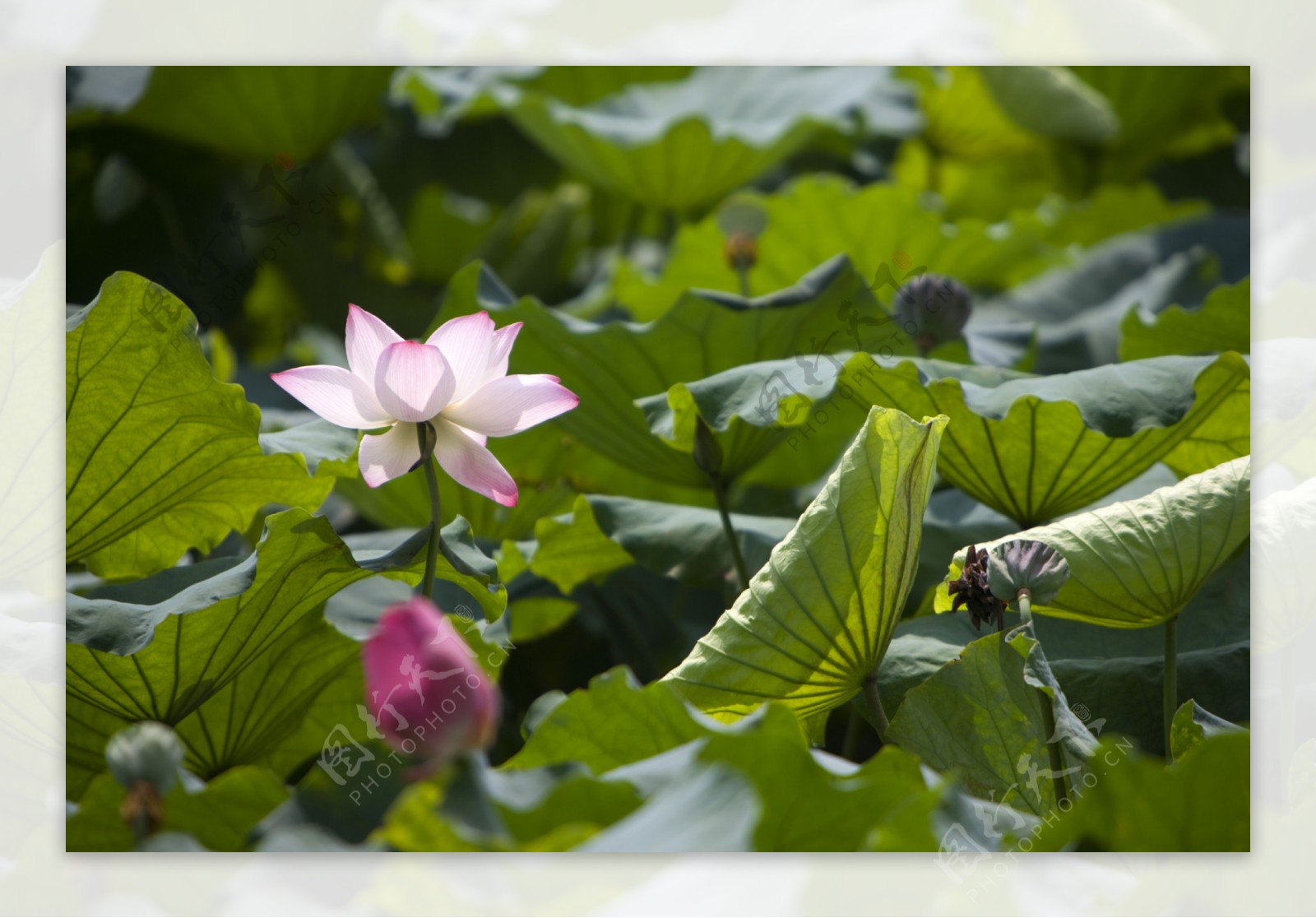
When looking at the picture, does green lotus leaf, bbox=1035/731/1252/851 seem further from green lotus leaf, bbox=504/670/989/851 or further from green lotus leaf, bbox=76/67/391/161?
green lotus leaf, bbox=76/67/391/161

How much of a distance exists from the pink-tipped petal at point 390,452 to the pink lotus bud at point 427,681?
194 mm

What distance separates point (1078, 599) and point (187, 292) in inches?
36.6

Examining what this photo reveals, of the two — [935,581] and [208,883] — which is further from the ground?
[935,581]

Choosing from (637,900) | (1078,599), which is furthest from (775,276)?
(637,900)

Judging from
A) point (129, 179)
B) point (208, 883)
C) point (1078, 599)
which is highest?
point (129, 179)

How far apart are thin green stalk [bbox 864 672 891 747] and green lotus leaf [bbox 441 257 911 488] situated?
21cm

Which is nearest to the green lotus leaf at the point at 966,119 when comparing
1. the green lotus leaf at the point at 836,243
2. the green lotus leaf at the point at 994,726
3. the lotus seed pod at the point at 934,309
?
the green lotus leaf at the point at 836,243

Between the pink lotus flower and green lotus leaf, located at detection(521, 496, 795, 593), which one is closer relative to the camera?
the pink lotus flower

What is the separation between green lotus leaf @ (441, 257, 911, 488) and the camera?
2.76 ft

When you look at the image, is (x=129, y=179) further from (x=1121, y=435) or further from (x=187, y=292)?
(x=1121, y=435)

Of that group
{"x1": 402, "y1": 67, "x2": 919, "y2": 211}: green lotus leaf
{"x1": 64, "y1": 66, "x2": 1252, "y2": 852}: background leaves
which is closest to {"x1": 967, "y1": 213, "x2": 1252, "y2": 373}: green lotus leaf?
{"x1": 64, "y1": 66, "x2": 1252, "y2": 852}: background leaves

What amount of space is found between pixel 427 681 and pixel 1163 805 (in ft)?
1.05

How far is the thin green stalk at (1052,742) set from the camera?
1.91 ft

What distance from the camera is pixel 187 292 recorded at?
3.99 feet
